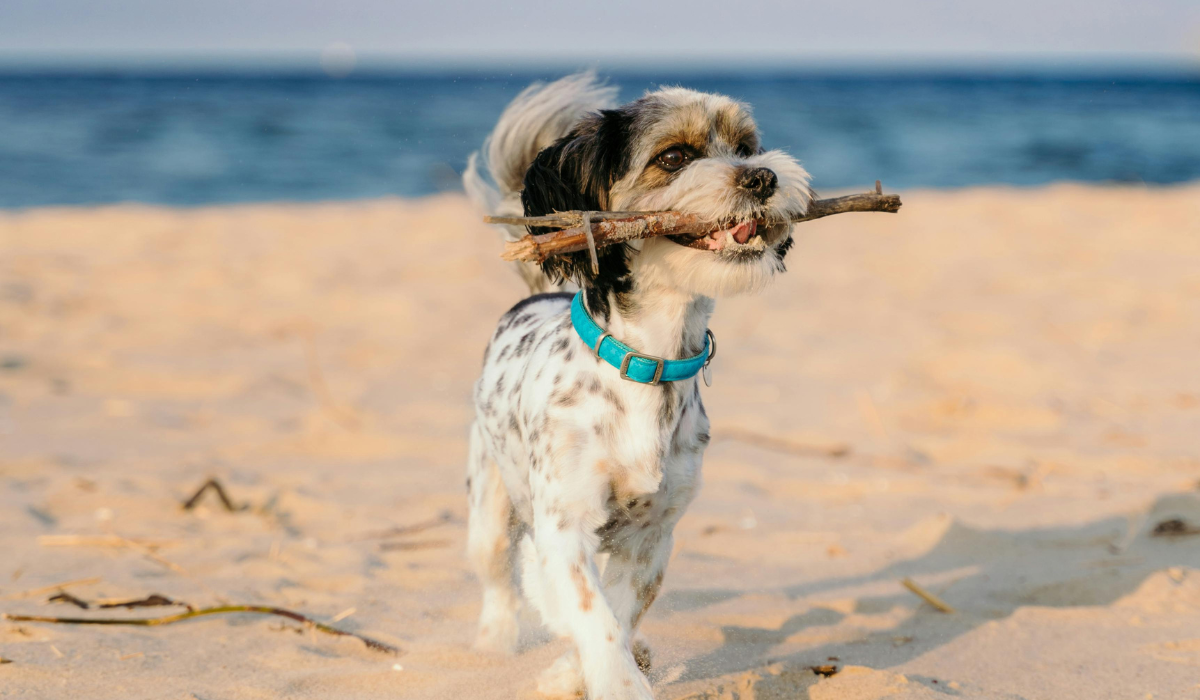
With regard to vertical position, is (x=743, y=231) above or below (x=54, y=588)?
above

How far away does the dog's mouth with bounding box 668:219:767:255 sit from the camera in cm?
283

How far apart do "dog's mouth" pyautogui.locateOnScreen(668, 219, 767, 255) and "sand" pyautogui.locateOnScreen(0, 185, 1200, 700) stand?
131 cm

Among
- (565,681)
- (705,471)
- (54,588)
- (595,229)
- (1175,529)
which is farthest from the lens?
(705,471)

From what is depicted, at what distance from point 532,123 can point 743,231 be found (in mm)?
1296

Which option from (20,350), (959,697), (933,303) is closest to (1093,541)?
(959,697)

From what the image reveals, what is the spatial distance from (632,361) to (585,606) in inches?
27.2

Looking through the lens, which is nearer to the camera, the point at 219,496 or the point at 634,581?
the point at 634,581

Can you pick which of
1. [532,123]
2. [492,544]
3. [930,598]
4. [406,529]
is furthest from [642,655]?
[532,123]

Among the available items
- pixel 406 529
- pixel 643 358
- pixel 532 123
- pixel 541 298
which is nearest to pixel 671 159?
pixel 643 358

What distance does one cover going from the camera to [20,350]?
24.5ft

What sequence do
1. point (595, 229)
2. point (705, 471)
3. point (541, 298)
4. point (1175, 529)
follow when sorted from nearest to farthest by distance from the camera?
point (595, 229) < point (541, 298) < point (1175, 529) < point (705, 471)

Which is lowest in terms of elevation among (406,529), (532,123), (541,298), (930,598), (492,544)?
(406,529)

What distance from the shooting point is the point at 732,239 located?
2846 millimetres

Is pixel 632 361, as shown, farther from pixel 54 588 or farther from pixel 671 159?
pixel 54 588
